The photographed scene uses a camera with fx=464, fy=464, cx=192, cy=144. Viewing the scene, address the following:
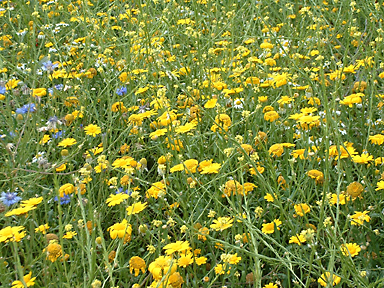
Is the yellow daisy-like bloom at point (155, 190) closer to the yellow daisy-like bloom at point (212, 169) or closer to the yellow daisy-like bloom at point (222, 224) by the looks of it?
the yellow daisy-like bloom at point (212, 169)

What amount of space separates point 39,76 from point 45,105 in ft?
1.40

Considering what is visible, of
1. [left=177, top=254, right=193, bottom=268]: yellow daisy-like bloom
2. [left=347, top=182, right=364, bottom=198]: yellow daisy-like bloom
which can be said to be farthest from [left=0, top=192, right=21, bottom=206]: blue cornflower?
[left=347, top=182, right=364, bottom=198]: yellow daisy-like bloom

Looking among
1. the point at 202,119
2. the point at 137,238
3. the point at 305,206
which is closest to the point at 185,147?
the point at 202,119

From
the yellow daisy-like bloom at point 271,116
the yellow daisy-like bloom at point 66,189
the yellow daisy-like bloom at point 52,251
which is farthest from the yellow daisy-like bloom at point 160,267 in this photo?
the yellow daisy-like bloom at point 271,116

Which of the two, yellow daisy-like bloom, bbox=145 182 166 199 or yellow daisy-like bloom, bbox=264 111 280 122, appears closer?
yellow daisy-like bloom, bbox=145 182 166 199

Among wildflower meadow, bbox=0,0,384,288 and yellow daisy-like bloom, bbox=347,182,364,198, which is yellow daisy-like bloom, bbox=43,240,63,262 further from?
yellow daisy-like bloom, bbox=347,182,364,198

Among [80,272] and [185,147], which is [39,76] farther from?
[80,272]

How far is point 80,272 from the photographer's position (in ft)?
4.73

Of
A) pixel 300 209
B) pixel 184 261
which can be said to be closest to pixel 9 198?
pixel 184 261

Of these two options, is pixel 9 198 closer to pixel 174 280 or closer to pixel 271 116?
pixel 174 280

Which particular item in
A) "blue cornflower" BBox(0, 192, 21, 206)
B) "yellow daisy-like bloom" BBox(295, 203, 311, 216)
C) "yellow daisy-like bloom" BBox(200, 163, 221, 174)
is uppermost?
"blue cornflower" BBox(0, 192, 21, 206)

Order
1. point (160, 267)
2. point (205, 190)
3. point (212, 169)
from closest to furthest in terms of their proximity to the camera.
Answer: point (160, 267)
point (205, 190)
point (212, 169)

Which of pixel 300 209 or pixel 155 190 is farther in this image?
pixel 155 190

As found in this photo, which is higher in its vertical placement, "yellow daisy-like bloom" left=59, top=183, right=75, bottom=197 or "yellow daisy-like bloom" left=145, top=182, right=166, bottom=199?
"yellow daisy-like bloom" left=59, top=183, right=75, bottom=197
